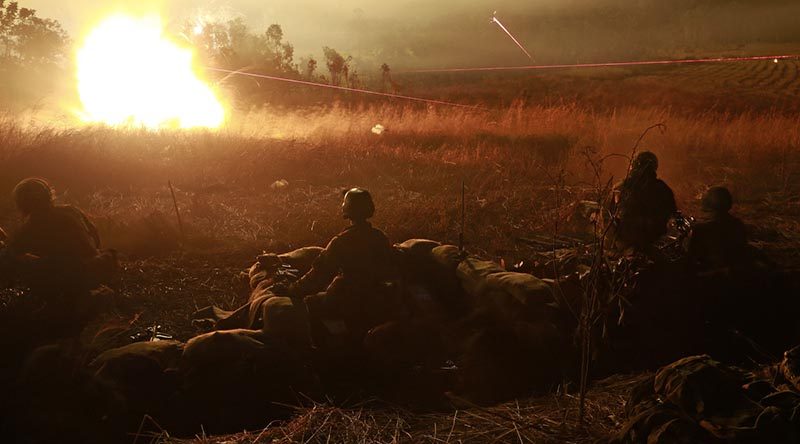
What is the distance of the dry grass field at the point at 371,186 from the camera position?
4.21 metres

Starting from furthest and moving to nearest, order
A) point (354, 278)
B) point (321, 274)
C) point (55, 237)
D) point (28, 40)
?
point (28, 40)
point (55, 237)
point (321, 274)
point (354, 278)

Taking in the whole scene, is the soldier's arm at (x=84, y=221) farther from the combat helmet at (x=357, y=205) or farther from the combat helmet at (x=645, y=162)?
the combat helmet at (x=645, y=162)

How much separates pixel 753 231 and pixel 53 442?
26.5ft

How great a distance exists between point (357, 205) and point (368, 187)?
17.9 feet

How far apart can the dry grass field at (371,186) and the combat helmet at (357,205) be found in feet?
5.31

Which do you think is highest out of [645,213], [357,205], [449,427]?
[357,205]

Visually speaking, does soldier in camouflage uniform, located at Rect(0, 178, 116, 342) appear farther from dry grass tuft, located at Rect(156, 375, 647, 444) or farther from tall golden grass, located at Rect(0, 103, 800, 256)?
dry grass tuft, located at Rect(156, 375, 647, 444)

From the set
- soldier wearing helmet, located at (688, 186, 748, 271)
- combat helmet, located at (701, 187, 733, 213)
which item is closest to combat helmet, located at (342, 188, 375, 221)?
soldier wearing helmet, located at (688, 186, 748, 271)

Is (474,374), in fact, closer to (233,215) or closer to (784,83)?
(233,215)

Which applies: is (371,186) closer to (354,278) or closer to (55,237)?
(354,278)

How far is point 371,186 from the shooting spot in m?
10.7

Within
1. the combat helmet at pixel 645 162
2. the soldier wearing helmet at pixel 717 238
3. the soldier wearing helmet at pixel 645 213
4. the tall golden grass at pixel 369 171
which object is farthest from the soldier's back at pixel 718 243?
the tall golden grass at pixel 369 171

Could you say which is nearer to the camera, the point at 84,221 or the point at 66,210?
the point at 66,210

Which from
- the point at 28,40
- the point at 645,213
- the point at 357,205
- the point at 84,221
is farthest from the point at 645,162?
the point at 28,40
